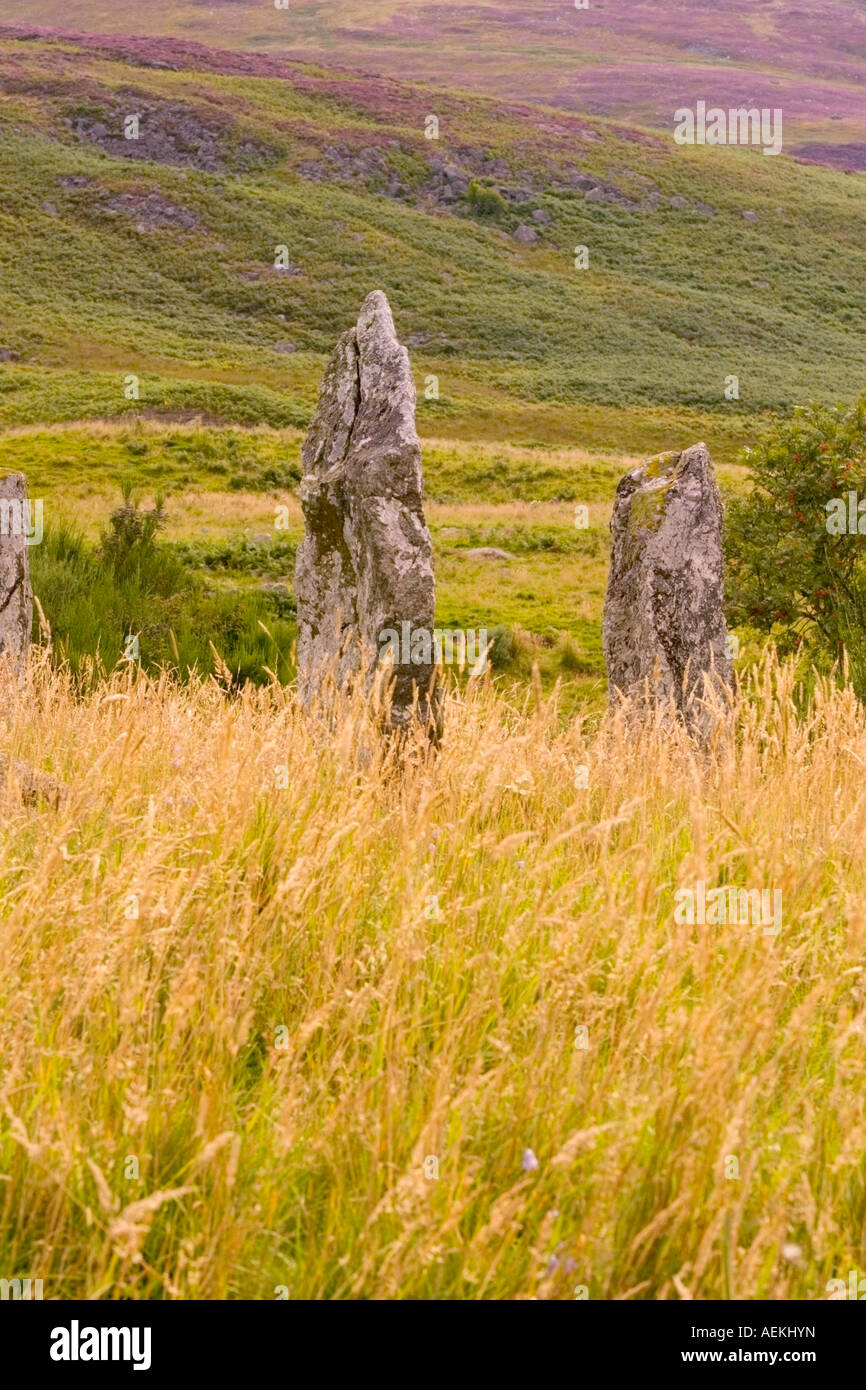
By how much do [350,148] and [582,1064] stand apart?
9481cm

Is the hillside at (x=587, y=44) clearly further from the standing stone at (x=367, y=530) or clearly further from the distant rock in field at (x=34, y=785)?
the distant rock in field at (x=34, y=785)

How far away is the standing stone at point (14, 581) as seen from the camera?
29.0 feet

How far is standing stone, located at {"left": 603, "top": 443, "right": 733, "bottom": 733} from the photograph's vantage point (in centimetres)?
838

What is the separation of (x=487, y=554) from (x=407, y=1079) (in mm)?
20911

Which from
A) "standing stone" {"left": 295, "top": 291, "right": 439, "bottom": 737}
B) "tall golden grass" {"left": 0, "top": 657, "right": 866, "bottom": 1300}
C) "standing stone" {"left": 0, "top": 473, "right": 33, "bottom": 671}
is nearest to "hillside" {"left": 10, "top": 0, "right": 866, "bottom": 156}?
"standing stone" {"left": 0, "top": 473, "right": 33, "bottom": 671}

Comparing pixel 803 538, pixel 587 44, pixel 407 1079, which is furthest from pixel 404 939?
pixel 587 44

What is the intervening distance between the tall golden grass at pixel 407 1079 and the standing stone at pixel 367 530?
9.64ft

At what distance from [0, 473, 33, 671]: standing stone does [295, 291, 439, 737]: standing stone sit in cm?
224

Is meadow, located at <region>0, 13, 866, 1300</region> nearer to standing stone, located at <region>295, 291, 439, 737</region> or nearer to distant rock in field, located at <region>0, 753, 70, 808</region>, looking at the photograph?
distant rock in field, located at <region>0, 753, 70, 808</region>

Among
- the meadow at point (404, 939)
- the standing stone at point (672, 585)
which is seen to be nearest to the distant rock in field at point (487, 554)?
the meadow at point (404, 939)

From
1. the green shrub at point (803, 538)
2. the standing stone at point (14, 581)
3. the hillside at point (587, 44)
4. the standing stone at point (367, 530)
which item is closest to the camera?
the standing stone at point (367, 530)

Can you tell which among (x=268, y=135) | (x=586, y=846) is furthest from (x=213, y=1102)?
(x=268, y=135)

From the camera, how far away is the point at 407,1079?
2.79 m

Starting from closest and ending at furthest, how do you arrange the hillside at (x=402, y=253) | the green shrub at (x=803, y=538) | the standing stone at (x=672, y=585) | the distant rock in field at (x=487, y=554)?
the standing stone at (x=672, y=585) < the green shrub at (x=803, y=538) < the distant rock in field at (x=487, y=554) < the hillside at (x=402, y=253)
